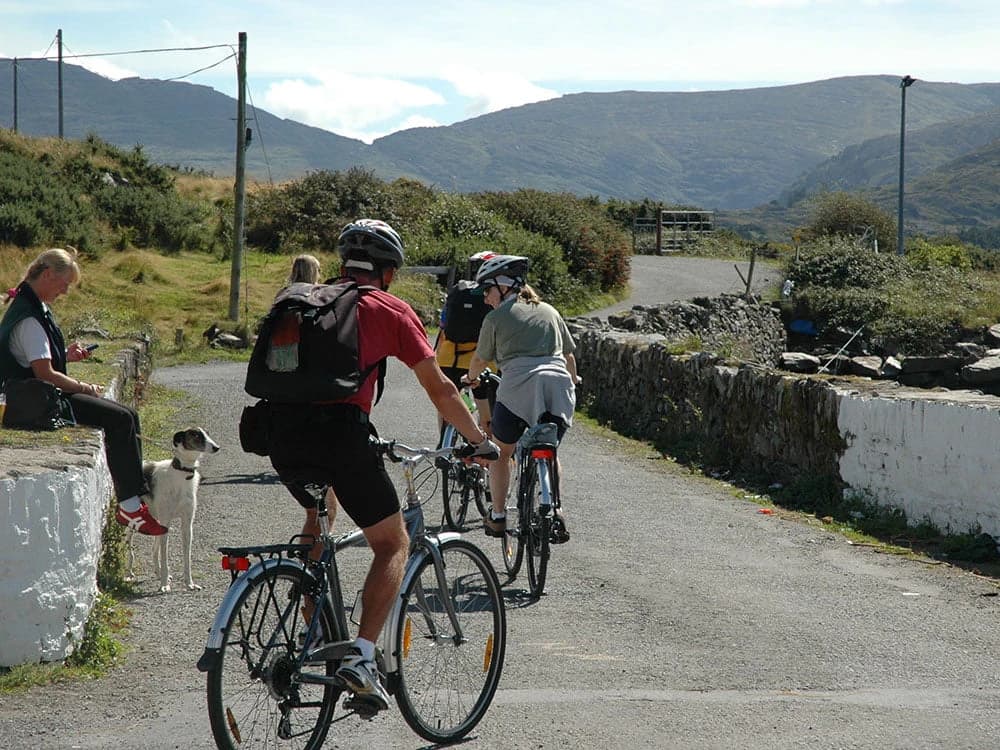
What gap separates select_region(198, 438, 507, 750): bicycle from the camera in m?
4.39

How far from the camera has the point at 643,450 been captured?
591 inches

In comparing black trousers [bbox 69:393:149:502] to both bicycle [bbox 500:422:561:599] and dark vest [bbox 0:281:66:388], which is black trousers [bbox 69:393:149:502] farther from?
bicycle [bbox 500:422:561:599]

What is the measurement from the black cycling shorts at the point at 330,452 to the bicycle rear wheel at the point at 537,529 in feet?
9.50

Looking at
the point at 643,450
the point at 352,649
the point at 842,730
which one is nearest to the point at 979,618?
the point at 842,730

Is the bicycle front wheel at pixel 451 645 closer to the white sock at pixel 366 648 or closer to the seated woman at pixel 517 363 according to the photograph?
the white sock at pixel 366 648

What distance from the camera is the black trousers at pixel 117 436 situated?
769 cm

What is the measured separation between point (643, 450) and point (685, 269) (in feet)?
113

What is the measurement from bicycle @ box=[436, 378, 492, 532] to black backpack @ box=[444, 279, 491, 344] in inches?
17.7

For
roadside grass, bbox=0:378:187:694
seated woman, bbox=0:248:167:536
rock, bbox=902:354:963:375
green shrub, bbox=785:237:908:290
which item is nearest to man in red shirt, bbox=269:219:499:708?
roadside grass, bbox=0:378:187:694

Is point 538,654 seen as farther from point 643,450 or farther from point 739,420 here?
point 643,450

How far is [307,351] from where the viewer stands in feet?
14.6

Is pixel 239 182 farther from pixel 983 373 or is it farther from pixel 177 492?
pixel 177 492

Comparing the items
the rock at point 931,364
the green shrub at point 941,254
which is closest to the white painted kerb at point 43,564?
the rock at point 931,364

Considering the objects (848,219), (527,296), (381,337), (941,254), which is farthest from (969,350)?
(848,219)
